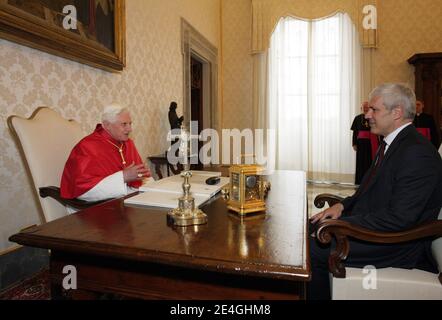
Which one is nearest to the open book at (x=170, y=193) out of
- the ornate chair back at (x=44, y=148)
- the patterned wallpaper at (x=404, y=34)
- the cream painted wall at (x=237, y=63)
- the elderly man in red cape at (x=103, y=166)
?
the elderly man in red cape at (x=103, y=166)

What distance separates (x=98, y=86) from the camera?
136 inches

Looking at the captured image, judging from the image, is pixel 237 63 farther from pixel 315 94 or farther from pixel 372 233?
pixel 372 233

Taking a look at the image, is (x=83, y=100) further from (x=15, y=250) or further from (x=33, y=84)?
(x=15, y=250)

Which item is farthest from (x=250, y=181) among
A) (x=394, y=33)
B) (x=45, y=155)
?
(x=394, y=33)

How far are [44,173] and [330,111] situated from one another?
6157 mm

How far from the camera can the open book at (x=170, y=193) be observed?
5.38ft

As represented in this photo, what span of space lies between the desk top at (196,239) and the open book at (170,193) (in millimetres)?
68

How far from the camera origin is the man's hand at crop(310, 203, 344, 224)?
188cm

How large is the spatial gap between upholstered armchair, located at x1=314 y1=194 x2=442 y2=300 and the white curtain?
5965 millimetres

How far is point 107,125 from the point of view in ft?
Result: 8.70

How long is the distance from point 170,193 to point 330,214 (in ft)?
2.94

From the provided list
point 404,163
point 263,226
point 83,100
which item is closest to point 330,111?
point 83,100
